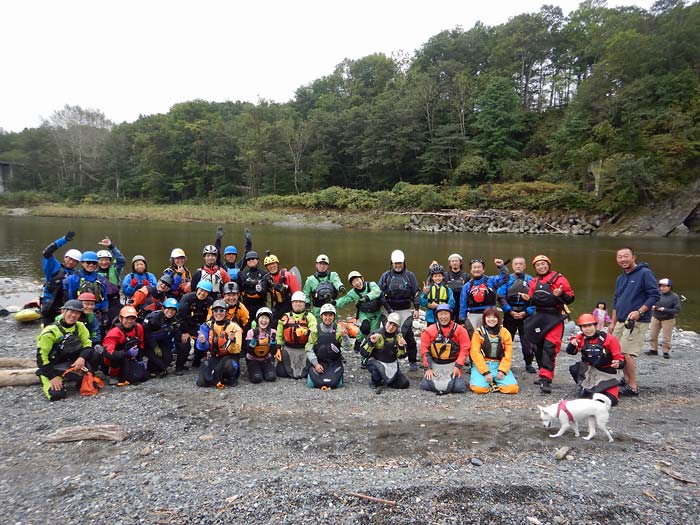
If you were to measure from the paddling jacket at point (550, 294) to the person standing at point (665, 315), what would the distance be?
379cm

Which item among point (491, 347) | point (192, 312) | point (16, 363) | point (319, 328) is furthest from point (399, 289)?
point (16, 363)

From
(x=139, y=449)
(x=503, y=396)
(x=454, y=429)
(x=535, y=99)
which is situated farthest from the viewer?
(x=535, y=99)

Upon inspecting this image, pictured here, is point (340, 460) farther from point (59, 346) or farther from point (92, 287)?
point (92, 287)

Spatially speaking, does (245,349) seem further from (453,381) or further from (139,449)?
(453,381)

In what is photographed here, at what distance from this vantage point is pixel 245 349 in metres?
7.55

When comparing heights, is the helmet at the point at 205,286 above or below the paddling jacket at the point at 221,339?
above

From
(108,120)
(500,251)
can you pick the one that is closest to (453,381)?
(500,251)

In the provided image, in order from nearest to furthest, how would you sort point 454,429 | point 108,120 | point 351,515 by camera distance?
point 351,515 → point 454,429 → point 108,120

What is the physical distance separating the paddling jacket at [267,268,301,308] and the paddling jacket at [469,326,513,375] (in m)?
3.68

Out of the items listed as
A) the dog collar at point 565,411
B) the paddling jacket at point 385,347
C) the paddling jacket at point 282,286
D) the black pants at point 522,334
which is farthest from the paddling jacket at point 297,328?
the dog collar at point 565,411

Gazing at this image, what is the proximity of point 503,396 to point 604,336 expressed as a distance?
1.79 meters

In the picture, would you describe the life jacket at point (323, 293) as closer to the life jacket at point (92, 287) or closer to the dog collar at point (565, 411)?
the life jacket at point (92, 287)

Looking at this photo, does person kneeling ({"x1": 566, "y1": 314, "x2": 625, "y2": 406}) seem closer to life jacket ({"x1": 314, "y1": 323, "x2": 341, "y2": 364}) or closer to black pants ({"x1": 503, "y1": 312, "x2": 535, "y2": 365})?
black pants ({"x1": 503, "y1": 312, "x2": 535, "y2": 365})

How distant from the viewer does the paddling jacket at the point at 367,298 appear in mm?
7844
